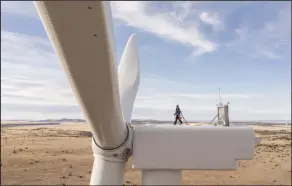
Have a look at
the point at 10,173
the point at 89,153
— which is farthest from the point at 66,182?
the point at 89,153

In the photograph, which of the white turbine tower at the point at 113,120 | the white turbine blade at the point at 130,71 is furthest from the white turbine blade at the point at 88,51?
the white turbine blade at the point at 130,71

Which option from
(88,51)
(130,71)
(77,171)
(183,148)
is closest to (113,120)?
(88,51)

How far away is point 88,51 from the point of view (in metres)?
3.47

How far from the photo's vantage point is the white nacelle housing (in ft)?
20.0

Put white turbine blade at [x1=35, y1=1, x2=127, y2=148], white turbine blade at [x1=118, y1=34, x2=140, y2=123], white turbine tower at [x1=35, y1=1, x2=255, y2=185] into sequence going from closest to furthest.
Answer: white turbine blade at [x1=35, y1=1, x2=127, y2=148] → white turbine tower at [x1=35, y1=1, x2=255, y2=185] → white turbine blade at [x1=118, y1=34, x2=140, y2=123]

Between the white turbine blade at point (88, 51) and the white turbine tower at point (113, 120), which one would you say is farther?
the white turbine tower at point (113, 120)

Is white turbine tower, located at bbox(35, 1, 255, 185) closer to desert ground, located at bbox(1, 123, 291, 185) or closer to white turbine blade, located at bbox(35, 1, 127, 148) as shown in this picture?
white turbine blade, located at bbox(35, 1, 127, 148)

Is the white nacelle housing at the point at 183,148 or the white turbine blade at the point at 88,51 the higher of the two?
the white turbine blade at the point at 88,51

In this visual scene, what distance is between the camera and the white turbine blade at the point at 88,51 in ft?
9.77

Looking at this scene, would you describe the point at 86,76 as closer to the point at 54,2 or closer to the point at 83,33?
the point at 83,33

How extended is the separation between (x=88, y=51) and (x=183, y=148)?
3.34 m

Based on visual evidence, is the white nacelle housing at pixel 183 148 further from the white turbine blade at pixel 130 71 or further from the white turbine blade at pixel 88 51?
the white turbine blade at pixel 130 71

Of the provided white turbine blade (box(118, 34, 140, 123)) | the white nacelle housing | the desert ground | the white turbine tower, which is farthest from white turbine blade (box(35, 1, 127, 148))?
the desert ground

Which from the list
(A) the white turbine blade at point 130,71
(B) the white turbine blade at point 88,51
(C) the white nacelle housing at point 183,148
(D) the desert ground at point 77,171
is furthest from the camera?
(D) the desert ground at point 77,171
